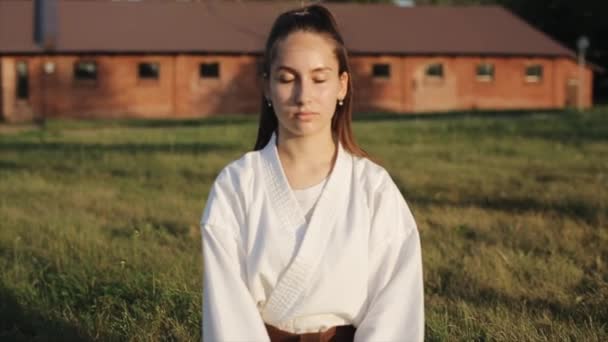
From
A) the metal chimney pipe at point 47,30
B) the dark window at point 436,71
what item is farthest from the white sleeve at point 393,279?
the dark window at point 436,71

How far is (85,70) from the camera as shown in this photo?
3741 cm

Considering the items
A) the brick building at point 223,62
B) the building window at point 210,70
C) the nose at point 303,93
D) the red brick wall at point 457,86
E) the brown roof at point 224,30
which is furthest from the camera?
the red brick wall at point 457,86

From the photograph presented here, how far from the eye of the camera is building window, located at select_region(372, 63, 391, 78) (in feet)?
133

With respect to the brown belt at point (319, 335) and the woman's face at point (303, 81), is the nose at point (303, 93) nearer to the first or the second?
the woman's face at point (303, 81)

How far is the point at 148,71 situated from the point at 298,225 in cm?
3622

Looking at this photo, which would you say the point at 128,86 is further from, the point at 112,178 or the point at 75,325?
the point at 75,325

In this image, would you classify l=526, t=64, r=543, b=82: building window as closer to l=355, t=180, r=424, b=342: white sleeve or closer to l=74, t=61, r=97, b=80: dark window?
l=74, t=61, r=97, b=80: dark window

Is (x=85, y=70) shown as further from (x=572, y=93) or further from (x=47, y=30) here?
(x=572, y=93)

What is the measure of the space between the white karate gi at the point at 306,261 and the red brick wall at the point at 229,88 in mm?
32969

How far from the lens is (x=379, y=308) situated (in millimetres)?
2795

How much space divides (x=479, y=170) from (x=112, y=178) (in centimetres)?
496

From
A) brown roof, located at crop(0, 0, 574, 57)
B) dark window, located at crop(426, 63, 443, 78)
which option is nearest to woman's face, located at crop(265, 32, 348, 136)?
brown roof, located at crop(0, 0, 574, 57)

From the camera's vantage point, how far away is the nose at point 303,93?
2.85m

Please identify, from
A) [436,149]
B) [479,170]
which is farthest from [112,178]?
[436,149]
